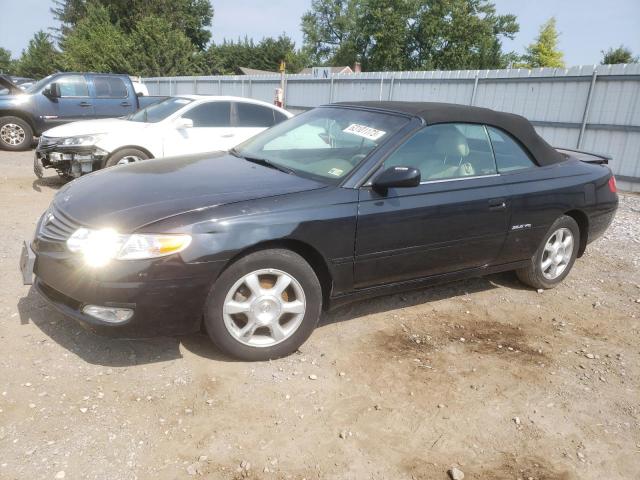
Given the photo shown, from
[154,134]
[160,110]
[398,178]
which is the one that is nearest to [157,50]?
[160,110]

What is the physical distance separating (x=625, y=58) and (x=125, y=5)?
47338 millimetres

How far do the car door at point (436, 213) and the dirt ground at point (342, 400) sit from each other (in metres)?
0.52

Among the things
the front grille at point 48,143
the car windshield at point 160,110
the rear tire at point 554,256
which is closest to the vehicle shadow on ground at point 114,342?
the rear tire at point 554,256

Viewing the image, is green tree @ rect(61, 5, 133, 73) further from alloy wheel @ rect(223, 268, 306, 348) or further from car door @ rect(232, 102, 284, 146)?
alloy wheel @ rect(223, 268, 306, 348)

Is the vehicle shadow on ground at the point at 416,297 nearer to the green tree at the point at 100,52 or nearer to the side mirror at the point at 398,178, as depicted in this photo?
the side mirror at the point at 398,178

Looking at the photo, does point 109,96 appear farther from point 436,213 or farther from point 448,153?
point 436,213

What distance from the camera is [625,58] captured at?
49.3 meters

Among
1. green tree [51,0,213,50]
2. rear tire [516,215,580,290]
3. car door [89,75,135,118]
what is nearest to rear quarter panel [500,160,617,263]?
rear tire [516,215,580,290]

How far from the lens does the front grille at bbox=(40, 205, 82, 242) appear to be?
9.41 feet

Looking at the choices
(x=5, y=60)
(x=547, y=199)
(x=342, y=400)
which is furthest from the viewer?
(x=5, y=60)

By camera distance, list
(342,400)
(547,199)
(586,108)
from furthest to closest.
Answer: (586,108), (547,199), (342,400)

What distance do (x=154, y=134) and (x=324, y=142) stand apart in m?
4.26

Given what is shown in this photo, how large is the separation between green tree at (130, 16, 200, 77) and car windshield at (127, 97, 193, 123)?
102 feet

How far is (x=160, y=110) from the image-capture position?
308 inches
